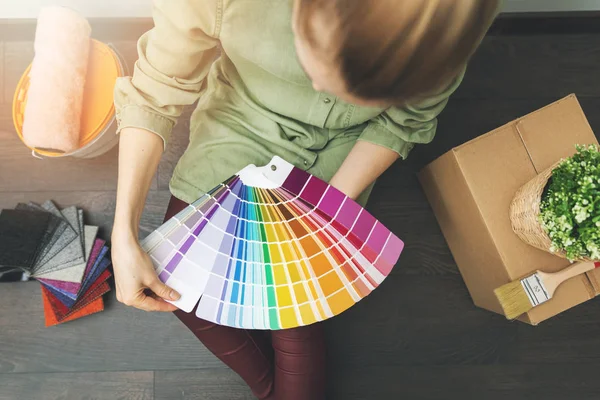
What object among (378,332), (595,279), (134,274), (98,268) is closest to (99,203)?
(98,268)

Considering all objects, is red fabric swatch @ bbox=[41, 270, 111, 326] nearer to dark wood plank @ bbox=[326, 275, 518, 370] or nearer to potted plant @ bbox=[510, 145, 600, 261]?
dark wood plank @ bbox=[326, 275, 518, 370]

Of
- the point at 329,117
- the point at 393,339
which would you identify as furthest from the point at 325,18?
the point at 393,339

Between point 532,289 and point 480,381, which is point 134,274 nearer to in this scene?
point 532,289

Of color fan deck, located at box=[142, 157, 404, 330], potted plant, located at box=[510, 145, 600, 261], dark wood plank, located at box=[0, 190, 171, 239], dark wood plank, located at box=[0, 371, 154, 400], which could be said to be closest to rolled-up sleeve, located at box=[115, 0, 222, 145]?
color fan deck, located at box=[142, 157, 404, 330]

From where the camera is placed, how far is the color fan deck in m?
0.79

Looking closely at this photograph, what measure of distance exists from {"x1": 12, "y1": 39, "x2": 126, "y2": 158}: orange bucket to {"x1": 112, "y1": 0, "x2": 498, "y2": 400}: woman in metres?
0.31

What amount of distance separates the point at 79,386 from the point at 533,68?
140 cm

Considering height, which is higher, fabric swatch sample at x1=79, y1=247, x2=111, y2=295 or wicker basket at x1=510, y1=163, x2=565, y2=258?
fabric swatch sample at x1=79, y1=247, x2=111, y2=295

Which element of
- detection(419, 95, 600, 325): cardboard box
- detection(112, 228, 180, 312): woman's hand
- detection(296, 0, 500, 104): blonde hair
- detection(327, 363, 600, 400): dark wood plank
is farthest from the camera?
detection(327, 363, 600, 400): dark wood plank

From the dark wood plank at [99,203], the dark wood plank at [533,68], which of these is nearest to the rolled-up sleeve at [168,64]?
the dark wood plank at [99,203]

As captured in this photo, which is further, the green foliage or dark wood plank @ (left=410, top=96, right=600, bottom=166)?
dark wood plank @ (left=410, top=96, right=600, bottom=166)

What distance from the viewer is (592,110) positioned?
1312 mm

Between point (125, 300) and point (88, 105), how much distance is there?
1.79 feet

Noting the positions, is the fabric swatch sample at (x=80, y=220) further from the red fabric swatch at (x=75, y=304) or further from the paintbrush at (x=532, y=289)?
the paintbrush at (x=532, y=289)
